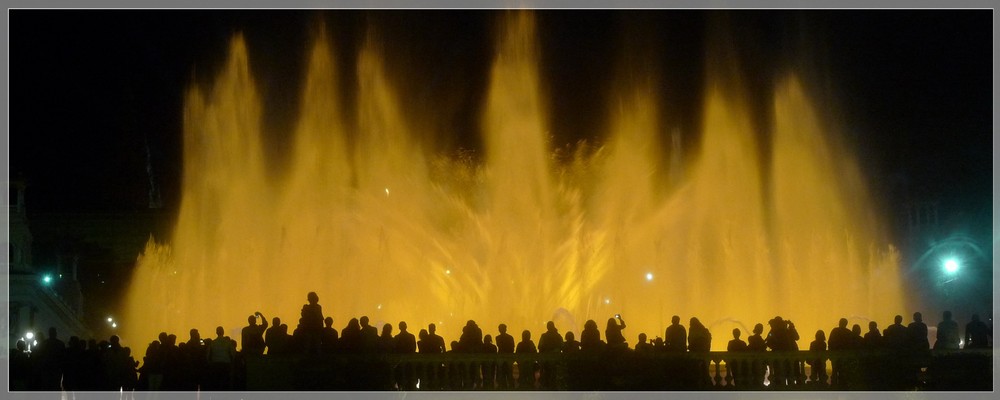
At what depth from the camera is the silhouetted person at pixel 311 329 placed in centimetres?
1934

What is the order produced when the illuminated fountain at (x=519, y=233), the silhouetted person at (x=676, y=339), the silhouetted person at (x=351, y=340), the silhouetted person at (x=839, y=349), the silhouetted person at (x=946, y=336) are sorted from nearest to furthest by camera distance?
the silhouetted person at (x=351, y=340)
the silhouetted person at (x=676, y=339)
the silhouetted person at (x=839, y=349)
the silhouetted person at (x=946, y=336)
the illuminated fountain at (x=519, y=233)

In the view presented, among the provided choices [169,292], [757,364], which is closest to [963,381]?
[757,364]

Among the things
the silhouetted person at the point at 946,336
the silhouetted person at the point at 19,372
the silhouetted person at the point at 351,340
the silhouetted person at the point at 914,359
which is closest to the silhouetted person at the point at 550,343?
the silhouetted person at the point at 351,340

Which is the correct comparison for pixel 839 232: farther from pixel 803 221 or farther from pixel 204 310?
pixel 204 310

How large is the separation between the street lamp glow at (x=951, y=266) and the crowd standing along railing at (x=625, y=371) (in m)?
44.4

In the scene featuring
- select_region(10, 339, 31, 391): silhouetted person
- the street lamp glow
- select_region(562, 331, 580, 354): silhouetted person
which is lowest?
select_region(10, 339, 31, 391): silhouetted person

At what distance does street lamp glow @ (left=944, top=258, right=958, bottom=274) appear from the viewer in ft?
206

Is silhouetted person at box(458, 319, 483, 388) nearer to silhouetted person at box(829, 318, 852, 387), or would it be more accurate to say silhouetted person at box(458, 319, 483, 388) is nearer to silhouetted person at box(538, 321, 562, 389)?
silhouetted person at box(538, 321, 562, 389)

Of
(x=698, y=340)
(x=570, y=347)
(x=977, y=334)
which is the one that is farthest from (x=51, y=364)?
(x=977, y=334)

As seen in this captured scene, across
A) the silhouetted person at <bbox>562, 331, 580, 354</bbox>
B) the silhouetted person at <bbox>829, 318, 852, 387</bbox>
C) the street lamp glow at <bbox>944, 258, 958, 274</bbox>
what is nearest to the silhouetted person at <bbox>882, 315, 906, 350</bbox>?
the silhouetted person at <bbox>829, 318, 852, 387</bbox>

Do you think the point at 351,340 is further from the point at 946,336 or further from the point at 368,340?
the point at 946,336

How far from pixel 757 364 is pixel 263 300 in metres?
23.0

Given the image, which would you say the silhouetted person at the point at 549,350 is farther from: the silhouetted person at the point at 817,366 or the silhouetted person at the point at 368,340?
the silhouetted person at the point at 817,366

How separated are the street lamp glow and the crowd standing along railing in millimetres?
44390
